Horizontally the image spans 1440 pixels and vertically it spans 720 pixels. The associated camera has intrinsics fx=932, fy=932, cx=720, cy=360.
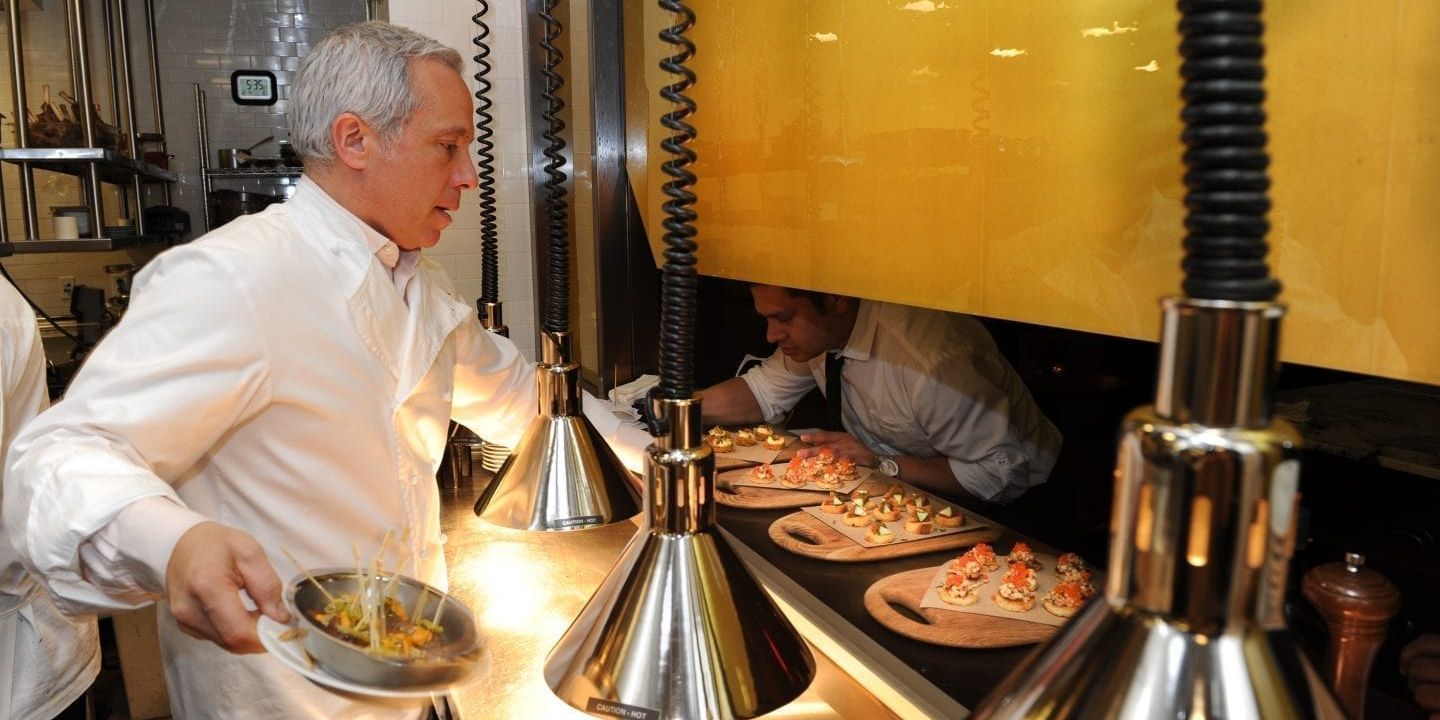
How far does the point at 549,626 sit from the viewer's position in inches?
73.4

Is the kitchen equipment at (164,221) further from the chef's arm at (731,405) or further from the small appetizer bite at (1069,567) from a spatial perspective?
the small appetizer bite at (1069,567)

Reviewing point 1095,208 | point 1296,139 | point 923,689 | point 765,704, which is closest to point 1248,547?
point 765,704

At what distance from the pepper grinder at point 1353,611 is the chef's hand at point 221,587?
3.73 ft

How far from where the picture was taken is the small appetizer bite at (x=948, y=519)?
2.31m

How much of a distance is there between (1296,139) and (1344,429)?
2.20 metres

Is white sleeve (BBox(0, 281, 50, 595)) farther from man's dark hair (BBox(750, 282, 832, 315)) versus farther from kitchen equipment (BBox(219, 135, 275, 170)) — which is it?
kitchen equipment (BBox(219, 135, 275, 170))

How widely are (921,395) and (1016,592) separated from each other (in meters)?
1.33

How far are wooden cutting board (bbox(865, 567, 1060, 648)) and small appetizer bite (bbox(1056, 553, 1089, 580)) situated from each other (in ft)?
0.74

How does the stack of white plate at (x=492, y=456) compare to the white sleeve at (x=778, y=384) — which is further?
the white sleeve at (x=778, y=384)

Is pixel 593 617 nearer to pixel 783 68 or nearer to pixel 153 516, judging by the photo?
pixel 153 516

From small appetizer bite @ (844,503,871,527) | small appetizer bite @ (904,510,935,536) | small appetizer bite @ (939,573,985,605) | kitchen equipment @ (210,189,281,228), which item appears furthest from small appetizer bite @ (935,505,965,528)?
kitchen equipment @ (210,189,281,228)

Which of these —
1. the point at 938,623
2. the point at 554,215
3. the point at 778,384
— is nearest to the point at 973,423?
the point at 778,384

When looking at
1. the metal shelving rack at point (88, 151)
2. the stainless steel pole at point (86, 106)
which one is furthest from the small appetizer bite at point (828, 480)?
the stainless steel pole at point (86, 106)

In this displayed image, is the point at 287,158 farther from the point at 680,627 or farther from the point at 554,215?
the point at 680,627
